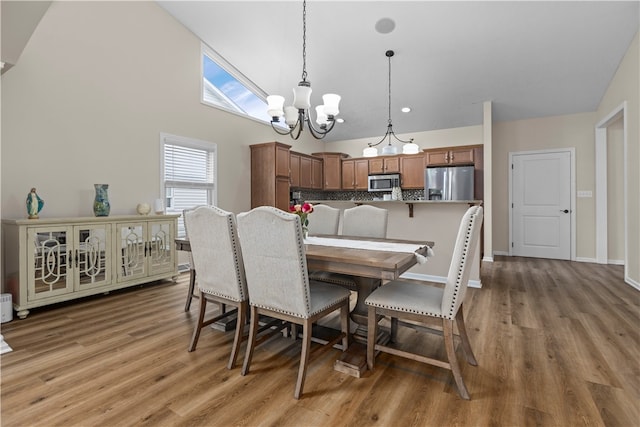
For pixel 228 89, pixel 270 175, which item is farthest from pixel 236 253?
pixel 228 89

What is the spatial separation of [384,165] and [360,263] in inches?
213

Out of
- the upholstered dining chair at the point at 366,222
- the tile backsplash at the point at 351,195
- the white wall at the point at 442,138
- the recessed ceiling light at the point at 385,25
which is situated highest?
the recessed ceiling light at the point at 385,25

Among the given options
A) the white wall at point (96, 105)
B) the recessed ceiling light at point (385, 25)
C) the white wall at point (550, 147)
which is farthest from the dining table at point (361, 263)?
the white wall at point (550, 147)

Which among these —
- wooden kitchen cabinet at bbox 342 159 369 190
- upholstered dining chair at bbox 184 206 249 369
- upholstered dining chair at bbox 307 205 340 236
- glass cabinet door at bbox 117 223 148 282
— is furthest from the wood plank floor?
wooden kitchen cabinet at bbox 342 159 369 190

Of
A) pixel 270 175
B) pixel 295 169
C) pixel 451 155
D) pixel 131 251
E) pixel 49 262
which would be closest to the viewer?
pixel 49 262

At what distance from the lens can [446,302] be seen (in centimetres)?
181

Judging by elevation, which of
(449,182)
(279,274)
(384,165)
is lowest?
(279,274)

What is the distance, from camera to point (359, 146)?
24.7 feet

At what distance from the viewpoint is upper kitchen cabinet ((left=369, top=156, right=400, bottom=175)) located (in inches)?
270

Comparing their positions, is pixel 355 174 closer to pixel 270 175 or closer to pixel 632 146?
pixel 270 175

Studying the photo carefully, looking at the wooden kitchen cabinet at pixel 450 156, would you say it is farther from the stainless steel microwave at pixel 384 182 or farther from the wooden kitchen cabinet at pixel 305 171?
the wooden kitchen cabinet at pixel 305 171

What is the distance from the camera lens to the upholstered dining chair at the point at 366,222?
3.29 m

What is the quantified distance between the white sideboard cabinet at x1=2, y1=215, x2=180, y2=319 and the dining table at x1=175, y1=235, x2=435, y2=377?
2.33 m

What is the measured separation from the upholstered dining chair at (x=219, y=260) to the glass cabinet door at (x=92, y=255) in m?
1.77
